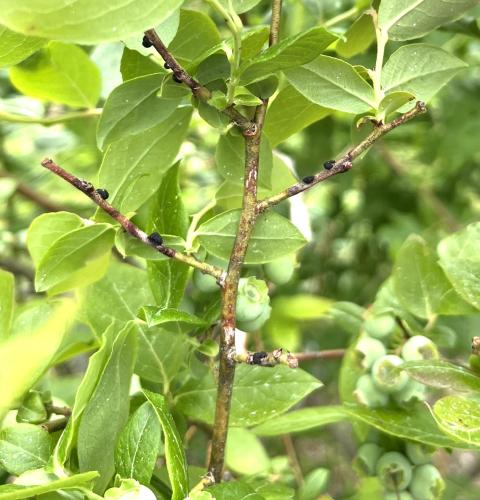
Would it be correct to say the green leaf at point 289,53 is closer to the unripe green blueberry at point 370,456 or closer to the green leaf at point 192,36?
the green leaf at point 192,36

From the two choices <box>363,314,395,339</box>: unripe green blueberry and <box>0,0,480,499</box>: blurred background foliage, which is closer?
<box>363,314,395,339</box>: unripe green blueberry

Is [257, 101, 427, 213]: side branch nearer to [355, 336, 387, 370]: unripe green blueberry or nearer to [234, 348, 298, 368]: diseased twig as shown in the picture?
[234, 348, 298, 368]: diseased twig

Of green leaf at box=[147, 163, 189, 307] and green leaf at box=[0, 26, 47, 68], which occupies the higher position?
green leaf at box=[0, 26, 47, 68]

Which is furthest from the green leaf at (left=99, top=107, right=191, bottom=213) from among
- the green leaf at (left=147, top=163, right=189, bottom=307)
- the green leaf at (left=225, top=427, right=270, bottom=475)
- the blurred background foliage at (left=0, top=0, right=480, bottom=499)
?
the blurred background foliage at (left=0, top=0, right=480, bottom=499)

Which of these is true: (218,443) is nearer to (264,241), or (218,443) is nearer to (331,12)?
(264,241)

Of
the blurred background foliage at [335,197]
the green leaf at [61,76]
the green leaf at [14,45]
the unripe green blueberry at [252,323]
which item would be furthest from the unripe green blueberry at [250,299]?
the blurred background foliage at [335,197]

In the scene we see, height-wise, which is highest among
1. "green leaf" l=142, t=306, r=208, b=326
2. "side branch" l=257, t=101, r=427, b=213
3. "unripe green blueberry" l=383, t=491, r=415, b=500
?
"side branch" l=257, t=101, r=427, b=213
